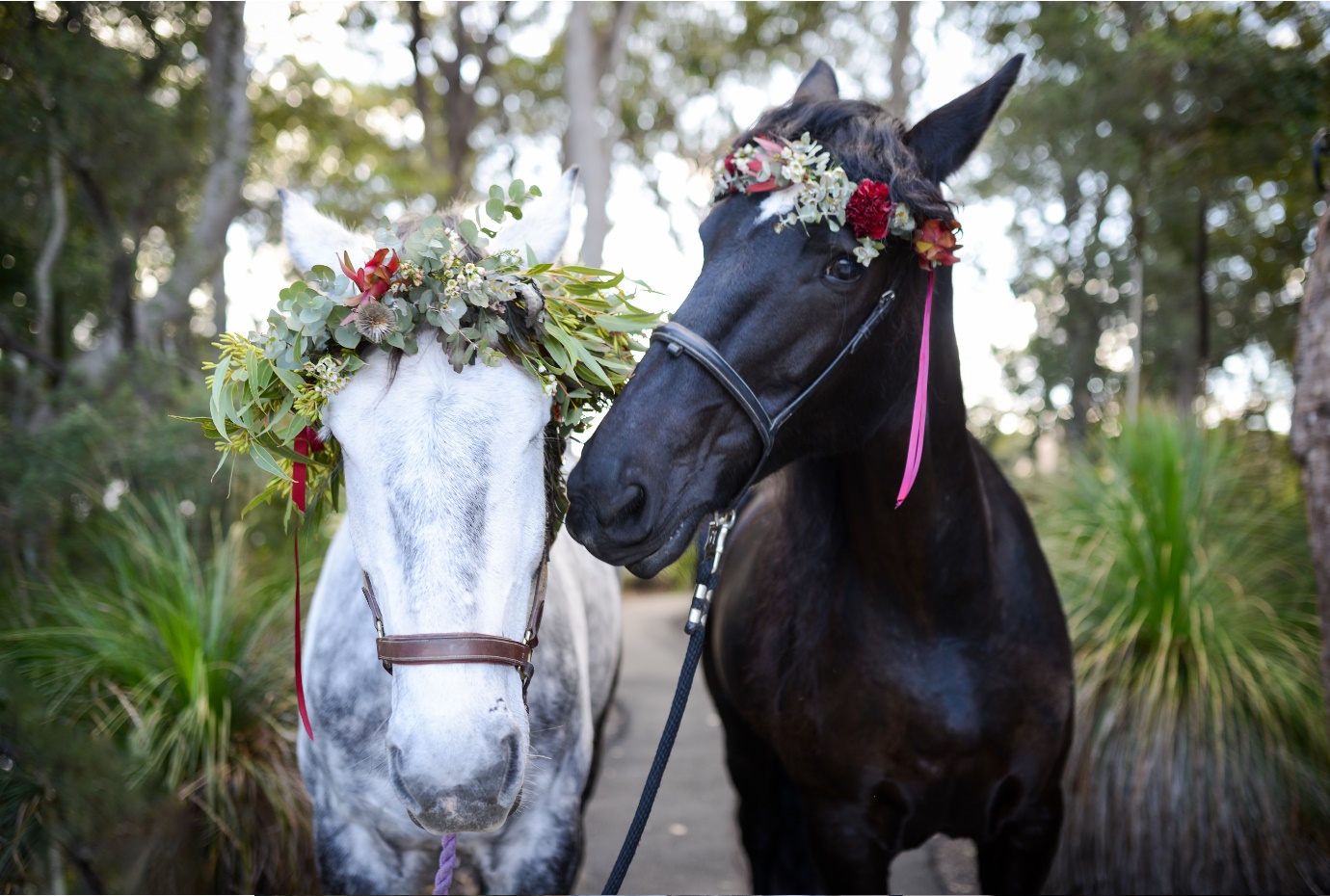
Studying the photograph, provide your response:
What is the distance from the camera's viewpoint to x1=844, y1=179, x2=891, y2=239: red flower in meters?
1.86

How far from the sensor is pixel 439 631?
153 centimetres

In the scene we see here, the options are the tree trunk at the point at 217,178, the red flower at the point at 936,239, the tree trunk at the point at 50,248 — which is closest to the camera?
the red flower at the point at 936,239

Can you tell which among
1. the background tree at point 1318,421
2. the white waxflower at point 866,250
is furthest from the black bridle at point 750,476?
the background tree at point 1318,421

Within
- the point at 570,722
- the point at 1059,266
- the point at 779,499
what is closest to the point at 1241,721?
the point at 779,499

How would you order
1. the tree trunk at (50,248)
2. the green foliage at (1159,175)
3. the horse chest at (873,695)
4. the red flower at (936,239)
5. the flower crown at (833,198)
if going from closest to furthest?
the flower crown at (833,198) → the red flower at (936,239) → the horse chest at (873,695) → the tree trunk at (50,248) → the green foliage at (1159,175)

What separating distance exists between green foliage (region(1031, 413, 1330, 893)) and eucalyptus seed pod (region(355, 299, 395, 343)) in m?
3.78

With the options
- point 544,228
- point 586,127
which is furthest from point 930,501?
point 586,127

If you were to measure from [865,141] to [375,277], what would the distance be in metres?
1.21

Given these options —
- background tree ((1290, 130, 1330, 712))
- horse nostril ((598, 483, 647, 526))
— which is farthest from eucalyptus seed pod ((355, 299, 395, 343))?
background tree ((1290, 130, 1330, 712))

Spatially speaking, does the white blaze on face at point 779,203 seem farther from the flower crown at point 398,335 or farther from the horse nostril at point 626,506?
the horse nostril at point 626,506

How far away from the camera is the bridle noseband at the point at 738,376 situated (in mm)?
1769

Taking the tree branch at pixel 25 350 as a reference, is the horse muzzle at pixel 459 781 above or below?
below

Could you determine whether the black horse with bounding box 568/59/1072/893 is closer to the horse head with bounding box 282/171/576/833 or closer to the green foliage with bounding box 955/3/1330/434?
the horse head with bounding box 282/171/576/833

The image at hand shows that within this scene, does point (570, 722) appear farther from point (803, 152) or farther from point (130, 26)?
point (130, 26)
